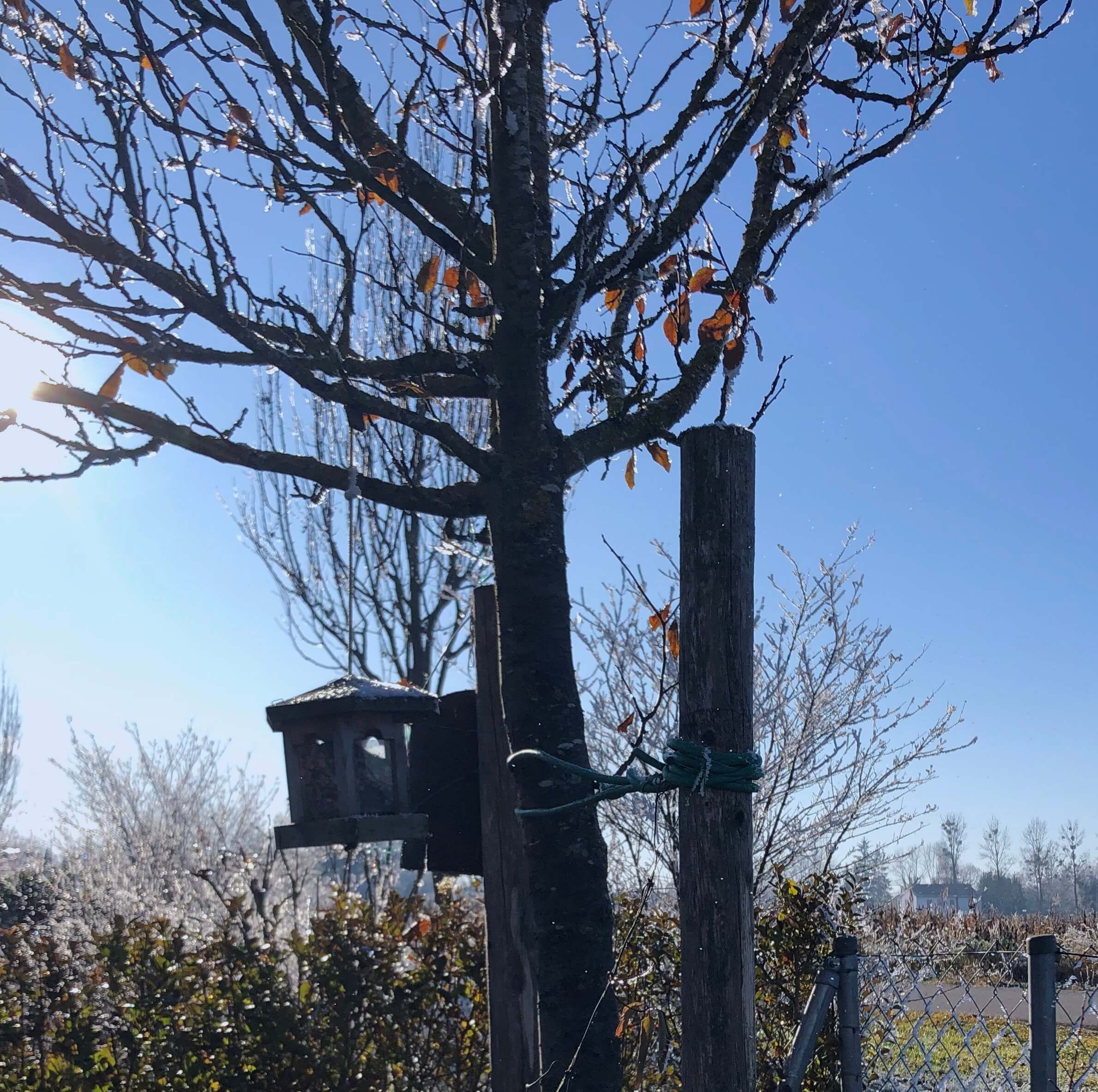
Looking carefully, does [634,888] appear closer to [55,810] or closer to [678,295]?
[678,295]

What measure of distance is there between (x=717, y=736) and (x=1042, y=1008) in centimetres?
169

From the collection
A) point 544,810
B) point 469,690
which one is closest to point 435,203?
point 469,690

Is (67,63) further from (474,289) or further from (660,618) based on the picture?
(660,618)

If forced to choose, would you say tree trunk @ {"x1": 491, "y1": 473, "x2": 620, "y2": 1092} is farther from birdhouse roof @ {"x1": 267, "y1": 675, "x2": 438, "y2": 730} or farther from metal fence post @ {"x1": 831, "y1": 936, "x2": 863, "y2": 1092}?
metal fence post @ {"x1": 831, "y1": 936, "x2": 863, "y2": 1092}

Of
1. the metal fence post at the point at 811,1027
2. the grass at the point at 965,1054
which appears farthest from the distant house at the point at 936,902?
the metal fence post at the point at 811,1027

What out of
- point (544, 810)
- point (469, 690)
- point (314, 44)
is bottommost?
point (544, 810)

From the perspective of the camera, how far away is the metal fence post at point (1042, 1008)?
110 inches

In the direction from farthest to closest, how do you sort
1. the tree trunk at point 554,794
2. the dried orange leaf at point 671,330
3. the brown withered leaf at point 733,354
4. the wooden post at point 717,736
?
the dried orange leaf at point 671,330, the brown withered leaf at point 733,354, the tree trunk at point 554,794, the wooden post at point 717,736

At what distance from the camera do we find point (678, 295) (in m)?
2.70

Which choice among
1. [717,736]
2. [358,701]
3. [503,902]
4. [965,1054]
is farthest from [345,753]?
[965,1054]

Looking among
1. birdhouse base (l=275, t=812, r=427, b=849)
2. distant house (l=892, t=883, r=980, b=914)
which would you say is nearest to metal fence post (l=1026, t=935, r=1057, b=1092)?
birdhouse base (l=275, t=812, r=427, b=849)

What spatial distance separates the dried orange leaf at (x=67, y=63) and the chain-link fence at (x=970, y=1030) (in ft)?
12.2

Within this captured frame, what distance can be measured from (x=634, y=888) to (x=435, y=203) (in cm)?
550

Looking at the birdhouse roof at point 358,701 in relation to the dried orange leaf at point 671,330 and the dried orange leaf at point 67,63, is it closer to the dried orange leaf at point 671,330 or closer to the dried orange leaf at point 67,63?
the dried orange leaf at point 671,330
